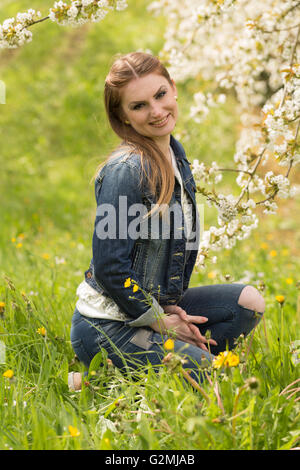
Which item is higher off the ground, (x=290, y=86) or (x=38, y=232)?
(x=290, y=86)

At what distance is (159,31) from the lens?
7.38 m

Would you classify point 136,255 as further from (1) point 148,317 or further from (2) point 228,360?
(2) point 228,360

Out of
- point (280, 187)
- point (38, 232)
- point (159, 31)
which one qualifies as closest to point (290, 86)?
point (280, 187)

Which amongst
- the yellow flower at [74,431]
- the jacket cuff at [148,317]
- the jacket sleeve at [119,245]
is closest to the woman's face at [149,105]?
the jacket sleeve at [119,245]

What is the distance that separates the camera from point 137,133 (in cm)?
214

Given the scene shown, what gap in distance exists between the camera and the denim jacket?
190cm

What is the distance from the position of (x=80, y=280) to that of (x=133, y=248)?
1.05 metres

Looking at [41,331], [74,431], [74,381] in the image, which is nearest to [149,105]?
[41,331]

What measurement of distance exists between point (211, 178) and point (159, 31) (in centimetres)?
552

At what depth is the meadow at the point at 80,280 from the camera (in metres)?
1.52

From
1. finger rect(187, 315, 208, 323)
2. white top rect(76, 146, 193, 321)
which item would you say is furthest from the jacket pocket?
finger rect(187, 315, 208, 323)

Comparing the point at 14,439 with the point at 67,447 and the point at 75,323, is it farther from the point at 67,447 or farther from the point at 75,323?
the point at 75,323

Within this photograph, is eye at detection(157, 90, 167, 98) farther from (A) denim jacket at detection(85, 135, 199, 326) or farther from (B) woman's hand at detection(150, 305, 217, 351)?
(B) woman's hand at detection(150, 305, 217, 351)

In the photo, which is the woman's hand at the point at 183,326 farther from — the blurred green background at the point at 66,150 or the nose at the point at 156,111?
the blurred green background at the point at 66,150
